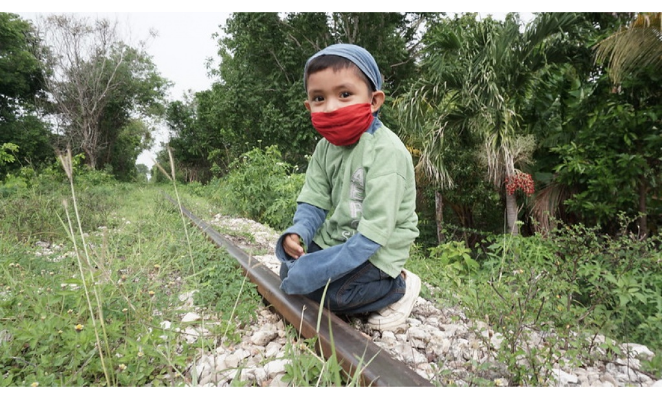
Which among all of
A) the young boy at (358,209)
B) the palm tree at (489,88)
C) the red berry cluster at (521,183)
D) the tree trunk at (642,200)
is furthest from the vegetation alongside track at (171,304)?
the palm tree at (489,88)

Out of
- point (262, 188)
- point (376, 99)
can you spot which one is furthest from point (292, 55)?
point (376, 99)

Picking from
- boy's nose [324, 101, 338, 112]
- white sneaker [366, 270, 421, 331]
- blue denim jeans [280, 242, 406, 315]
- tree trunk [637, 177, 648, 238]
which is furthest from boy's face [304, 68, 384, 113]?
tree trunk [637, 177, 648, 238]

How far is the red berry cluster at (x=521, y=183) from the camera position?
7.44m

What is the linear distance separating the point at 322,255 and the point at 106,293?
1133 mm

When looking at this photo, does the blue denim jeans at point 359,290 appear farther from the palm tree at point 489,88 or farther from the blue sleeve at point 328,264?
the palm tree at point 489,88

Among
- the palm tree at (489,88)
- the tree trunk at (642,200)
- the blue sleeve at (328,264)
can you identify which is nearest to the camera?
the blue sleeve at (328,264)

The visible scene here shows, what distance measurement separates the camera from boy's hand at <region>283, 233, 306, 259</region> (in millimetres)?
1792

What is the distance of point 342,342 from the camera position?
1.39 meters

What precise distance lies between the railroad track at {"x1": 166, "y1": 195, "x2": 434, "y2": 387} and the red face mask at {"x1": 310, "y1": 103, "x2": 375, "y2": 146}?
82cm

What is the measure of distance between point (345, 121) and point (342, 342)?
0.96 m

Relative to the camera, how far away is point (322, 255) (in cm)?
162

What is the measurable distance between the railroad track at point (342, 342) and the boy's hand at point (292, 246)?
0.22 metres
